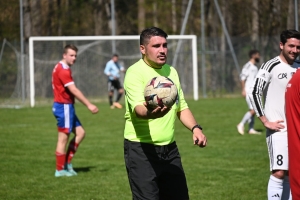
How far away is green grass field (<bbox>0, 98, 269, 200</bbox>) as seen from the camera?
9.55m

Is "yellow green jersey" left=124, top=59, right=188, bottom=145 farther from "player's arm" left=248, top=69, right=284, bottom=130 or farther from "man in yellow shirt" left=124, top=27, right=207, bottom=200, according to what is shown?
"player's arm" left=248, top=69, right=284, bottom=130

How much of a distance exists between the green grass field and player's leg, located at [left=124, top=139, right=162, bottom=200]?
3.29m

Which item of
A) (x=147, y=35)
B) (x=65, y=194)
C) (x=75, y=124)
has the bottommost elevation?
(x=65, y=194)

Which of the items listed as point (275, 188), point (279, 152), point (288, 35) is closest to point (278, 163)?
point (279, 152)

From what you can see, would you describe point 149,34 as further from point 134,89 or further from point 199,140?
Result: point 199,140

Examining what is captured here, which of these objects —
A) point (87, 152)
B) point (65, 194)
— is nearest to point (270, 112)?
point (65, 194)

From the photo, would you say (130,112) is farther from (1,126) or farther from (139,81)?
(1,126)

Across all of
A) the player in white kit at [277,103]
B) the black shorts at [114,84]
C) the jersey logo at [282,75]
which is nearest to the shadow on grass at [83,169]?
the player in white kit at [277,103]

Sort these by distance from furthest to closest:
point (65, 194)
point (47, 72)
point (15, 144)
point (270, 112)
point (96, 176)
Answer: point (47, 72) → point (15, 144) → point (96, 176) → point (65, 194) → point (270, 112)

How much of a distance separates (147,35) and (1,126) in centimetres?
1405

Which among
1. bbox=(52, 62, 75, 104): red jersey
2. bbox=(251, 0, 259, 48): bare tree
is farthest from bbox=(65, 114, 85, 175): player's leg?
bbox=(251, 0, 259, 48): bare tree

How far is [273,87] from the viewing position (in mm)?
7430

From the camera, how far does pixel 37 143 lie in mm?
15570

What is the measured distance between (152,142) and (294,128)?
1.35 m
